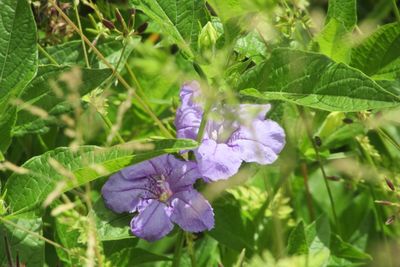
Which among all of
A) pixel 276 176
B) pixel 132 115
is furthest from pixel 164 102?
pixel 276 176

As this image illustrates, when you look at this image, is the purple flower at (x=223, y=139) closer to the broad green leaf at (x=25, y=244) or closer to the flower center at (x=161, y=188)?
the flower center at (x=161, y=188)

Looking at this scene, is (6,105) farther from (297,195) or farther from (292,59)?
(297,195)

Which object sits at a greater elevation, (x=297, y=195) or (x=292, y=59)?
(x=292, y=59)

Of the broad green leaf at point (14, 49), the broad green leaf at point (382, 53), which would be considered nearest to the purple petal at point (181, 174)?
the broad green leaf at point (14, 49)

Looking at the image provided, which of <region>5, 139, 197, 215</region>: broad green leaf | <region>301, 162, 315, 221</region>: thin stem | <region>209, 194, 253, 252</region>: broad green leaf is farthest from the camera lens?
<region>301, 162, 315, 221</region>: thin stem

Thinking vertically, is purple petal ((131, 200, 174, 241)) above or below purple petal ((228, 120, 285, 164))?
below

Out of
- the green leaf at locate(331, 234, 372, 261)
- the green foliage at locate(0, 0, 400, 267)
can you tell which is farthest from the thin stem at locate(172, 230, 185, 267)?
the green leaf at locate(331, 234, 372, 261)

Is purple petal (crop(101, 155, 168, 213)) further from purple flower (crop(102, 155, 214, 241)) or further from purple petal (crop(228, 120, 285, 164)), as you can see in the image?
purple petal (crop(228, 120, 285, 164))
